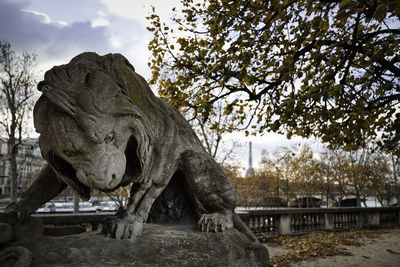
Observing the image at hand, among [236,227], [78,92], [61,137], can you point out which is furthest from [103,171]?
[236,227]

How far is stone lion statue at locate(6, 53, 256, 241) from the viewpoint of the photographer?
1.67 metres

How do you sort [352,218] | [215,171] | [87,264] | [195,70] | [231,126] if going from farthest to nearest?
[352,218] < [231,126] < [195,70] < [215,171] < [87,264]

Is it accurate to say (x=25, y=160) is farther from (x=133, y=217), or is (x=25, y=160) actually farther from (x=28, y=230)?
(x=133, y=217)

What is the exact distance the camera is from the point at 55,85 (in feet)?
5.48

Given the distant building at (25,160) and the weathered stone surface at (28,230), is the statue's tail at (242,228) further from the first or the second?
the distant building at (25,160)

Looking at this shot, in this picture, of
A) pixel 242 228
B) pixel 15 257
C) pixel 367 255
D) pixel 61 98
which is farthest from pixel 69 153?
pixel 367 255

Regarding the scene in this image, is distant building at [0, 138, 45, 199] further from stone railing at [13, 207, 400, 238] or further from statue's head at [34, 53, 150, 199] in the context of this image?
stone railing at [13, 207, 400, 238]

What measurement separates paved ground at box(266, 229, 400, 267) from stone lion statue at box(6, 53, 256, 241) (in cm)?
543

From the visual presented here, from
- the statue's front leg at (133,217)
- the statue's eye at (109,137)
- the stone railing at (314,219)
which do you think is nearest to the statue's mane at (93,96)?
the statue's eye at (109,137)

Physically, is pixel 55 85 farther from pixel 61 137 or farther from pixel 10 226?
pixel 10 226

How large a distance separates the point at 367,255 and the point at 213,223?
768 centimetres

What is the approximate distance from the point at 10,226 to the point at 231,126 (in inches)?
237

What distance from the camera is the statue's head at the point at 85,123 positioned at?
1643mm

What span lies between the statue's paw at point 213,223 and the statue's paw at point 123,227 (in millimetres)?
617
